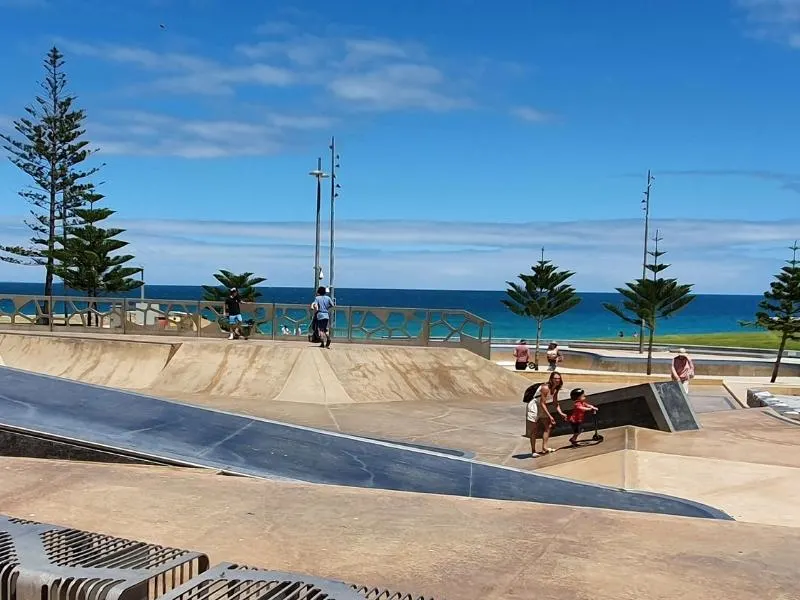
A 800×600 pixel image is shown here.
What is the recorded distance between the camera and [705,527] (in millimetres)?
Answer: 5930

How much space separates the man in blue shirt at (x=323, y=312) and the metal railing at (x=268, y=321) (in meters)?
1.33

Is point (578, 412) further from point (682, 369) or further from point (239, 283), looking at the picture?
point (239, 283)

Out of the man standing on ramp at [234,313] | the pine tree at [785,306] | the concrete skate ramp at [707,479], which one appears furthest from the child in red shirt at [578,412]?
the pine tree at [785,306]

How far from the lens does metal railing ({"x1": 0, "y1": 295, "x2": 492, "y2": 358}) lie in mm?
20312

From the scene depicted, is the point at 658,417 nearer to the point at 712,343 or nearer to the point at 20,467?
the point at 20,467

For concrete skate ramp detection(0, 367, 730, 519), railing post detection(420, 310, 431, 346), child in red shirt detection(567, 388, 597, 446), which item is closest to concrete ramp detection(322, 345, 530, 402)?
railing post detection(420, 310, 431, 346)

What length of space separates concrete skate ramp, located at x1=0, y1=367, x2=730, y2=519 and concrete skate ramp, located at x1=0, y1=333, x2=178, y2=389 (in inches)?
338

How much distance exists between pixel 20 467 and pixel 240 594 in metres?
4.76

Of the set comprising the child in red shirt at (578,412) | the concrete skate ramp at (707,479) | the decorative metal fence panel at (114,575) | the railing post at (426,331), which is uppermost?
the railing post at (426,331)

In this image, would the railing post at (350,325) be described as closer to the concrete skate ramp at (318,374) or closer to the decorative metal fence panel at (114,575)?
the concrete skate ramp at (318,374)

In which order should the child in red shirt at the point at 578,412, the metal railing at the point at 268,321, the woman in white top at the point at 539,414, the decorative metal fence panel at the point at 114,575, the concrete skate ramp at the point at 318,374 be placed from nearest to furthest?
the decorative metal fence panel at the point at 114,575 → the woman in white top at the point at 539,414 → the child in red shirt at the point at 578,412 → the concrete skate ramp at the point at 318,374 → the metal railing at the point at 268,321

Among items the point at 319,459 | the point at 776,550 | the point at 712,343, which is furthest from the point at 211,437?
the point at 712,343

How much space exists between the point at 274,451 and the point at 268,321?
1268 cm

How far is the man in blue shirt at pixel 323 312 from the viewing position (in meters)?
17.6
